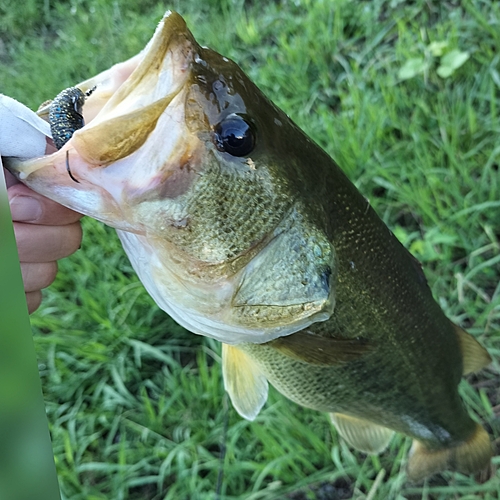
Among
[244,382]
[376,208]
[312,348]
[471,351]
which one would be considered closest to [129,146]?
[312,348]

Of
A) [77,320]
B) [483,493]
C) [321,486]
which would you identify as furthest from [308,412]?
[77,320]

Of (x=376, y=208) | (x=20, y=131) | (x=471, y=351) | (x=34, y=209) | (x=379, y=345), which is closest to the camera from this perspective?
(x=20, y=131)

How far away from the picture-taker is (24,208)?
2.35ft

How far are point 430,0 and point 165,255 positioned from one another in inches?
84.3

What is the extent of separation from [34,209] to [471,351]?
0.87 metres

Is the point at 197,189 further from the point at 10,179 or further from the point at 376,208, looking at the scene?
the point at 376,208

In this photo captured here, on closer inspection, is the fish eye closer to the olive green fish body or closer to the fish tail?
the olive green fish body

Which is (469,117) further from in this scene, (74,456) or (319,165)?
(74,456)

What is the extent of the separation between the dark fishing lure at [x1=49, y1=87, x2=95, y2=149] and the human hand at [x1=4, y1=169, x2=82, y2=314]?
0.08 metres

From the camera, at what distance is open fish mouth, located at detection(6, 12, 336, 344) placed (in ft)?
2.10

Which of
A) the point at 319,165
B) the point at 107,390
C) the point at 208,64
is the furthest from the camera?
the point at 107,390

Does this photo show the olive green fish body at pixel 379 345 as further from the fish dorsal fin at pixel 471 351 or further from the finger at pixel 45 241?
the finger at pixel 45 241

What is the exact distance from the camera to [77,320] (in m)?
1.97

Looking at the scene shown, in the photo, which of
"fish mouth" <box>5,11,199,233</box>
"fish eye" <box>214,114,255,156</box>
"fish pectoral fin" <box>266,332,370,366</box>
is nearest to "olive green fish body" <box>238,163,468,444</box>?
"fish pectoral fin" <box>266,332,370,366</box>
